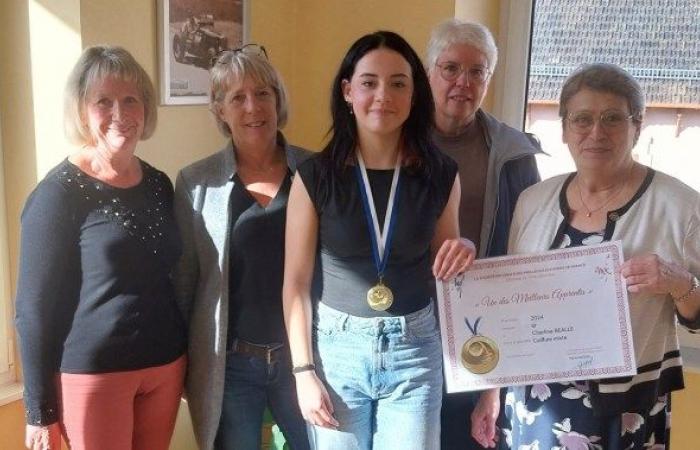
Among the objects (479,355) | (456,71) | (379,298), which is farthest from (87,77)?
(479,355)

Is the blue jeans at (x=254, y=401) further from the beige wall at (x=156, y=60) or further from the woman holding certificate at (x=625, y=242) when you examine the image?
the beige wall at (x=156, y=60)

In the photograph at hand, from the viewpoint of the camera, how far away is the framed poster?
7.08 feet

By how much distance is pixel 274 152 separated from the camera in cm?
179

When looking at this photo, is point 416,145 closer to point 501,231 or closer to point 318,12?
point 501,231

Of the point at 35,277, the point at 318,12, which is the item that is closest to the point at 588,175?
the point at 35,277

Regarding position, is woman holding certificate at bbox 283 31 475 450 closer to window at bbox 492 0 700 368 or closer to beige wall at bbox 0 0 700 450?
beige wall at bbox 0 0 700 450

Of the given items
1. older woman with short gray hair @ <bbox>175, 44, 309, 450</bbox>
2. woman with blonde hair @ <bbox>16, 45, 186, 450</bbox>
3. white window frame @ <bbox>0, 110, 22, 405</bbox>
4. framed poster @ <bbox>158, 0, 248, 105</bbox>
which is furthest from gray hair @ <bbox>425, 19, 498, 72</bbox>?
white window frame @ <bbox>0, 110, 22, 405</bbox>

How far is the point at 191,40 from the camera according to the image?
226cm

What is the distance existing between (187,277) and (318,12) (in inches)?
58.7

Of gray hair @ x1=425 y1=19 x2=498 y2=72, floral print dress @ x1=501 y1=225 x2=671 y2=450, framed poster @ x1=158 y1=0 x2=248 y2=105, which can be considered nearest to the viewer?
floral print dress @ x1=501 y1=225 x2=671 y2=450

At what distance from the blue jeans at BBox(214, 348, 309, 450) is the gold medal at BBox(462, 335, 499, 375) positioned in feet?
1.60

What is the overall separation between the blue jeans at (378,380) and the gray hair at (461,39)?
756 mm

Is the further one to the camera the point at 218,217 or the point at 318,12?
the point at 318,12

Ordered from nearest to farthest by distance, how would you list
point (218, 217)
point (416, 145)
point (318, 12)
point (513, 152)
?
point (416, 145), point (218, 217), point (513, 152), point (318, 12)
